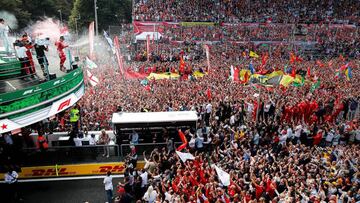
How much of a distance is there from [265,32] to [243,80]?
22.7 metres

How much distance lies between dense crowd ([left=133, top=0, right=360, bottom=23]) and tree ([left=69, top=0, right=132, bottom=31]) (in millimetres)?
20586

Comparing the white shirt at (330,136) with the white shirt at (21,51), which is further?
the white shirt at (330,136)

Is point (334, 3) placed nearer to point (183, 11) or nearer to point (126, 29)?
point (183, 11)

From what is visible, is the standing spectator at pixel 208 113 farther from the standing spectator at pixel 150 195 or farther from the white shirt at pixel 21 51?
the white shirt at pixel 21 51

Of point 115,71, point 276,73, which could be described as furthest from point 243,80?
point 115,71

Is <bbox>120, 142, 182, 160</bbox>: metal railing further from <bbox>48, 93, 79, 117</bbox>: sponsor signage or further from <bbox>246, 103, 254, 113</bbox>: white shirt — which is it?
<bbox>246, 103, 254, 113</bbox>: white shirt

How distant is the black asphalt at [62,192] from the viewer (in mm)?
12301

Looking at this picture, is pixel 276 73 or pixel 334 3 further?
pixel 334 3

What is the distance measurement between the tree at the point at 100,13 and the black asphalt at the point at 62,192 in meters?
55.6

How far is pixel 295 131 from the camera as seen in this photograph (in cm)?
1575

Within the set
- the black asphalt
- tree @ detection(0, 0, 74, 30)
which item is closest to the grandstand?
the black asphalt

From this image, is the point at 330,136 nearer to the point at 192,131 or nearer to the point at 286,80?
the point at 192,131

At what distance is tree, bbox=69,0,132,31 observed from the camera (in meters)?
65.9

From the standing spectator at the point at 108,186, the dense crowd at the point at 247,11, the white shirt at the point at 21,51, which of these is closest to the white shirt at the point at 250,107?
the standing spectator at the point at 108,186
